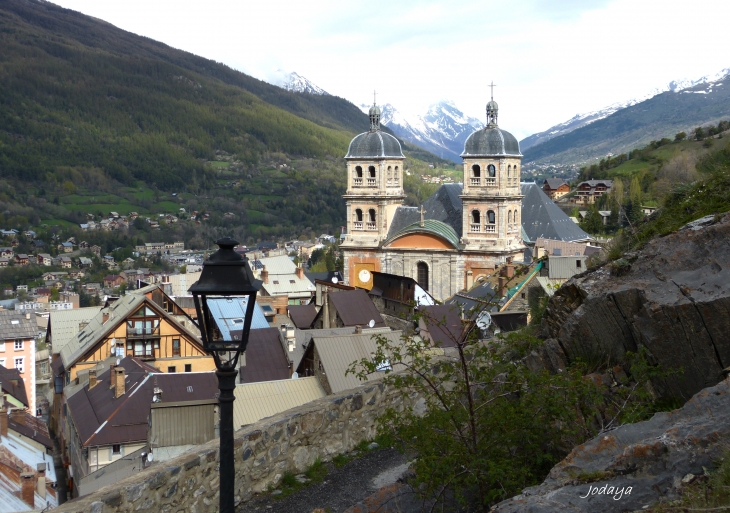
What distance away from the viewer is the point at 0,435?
29.4m

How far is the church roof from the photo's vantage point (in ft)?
167

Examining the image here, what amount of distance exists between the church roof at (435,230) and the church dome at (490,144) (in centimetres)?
429

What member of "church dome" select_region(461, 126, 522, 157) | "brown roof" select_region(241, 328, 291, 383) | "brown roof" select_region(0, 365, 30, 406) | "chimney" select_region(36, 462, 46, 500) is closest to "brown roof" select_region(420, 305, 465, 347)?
"brown roof" select_region(241, 328, 291, 383)

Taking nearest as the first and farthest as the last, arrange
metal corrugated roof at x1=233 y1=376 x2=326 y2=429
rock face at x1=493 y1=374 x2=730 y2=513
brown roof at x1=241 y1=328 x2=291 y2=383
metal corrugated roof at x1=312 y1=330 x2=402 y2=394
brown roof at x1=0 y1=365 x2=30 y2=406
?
rock face at x1=493 y1=374 x2=730 y2=513
metal corrugated roof at x1=233 y1=376 x2=326 y2=429
metal corrugated roof at x1=312 y1=330 x2=402 y2=394
brown roof at x1=241 y1=328 x2=291 y2=383
brown roof at x1=0 y1=365 x2=30 y2=406

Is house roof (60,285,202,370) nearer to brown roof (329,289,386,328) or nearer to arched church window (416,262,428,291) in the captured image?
brown roof (329,289,386,328)

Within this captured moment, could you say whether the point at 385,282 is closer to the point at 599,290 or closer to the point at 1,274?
the point at 599,290

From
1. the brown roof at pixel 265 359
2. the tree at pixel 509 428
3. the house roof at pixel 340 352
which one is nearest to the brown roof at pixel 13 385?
the brown roof at pixel 265 359

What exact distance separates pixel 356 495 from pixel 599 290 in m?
2.63

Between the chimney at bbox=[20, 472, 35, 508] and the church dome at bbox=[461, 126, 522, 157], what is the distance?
104ft

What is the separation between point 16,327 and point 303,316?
76.7ft

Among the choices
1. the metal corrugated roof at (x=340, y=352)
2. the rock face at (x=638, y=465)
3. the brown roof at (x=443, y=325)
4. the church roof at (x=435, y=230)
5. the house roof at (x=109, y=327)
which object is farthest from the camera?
the church roof at (x=435, y=230)

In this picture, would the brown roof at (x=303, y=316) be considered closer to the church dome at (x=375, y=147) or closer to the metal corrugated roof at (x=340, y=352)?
the church dome at (x=375, y=147)

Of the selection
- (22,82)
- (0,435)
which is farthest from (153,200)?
(0,435)

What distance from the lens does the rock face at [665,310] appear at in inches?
A: 238
